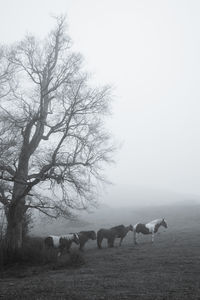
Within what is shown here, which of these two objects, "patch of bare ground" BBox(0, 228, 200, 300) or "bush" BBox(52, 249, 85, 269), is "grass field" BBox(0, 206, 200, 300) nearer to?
"patch of bare ground" BBox(0, 228, 200, 300)

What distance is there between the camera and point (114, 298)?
34.7ft

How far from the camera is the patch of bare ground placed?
11109mm

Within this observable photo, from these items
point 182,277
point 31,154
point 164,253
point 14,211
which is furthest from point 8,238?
point 182,277

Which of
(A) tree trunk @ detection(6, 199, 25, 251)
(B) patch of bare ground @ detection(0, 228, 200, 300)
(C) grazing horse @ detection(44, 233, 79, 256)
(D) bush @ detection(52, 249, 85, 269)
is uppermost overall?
(A) tree trunk @ detection(6, 199, 25, 251)

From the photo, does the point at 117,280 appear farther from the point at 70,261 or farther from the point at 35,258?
the point at 35,258

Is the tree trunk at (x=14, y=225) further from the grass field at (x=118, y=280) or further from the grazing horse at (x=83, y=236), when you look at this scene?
the grazing horse at (x=83, y=236)

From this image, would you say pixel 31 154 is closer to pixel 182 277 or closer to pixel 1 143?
pixel 1 143

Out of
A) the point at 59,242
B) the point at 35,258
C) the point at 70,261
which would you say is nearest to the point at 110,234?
the point at 59,242

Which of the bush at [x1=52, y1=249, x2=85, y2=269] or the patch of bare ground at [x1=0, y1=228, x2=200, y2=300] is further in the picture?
the bush at [x1=52, y1=249, x2=85, y2=269]

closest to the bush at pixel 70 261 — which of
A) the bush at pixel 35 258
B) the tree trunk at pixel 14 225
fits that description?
the bush at pixel 35 258

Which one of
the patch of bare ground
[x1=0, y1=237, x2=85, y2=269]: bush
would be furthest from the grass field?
[x1=0, y1=237, x2=85, y2=269]: bush

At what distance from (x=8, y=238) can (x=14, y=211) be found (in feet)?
5.88

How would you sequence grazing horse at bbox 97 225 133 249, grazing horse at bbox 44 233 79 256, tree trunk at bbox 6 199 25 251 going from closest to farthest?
tree trunk at bbox 6 199 25 251, grazing horse at bbox 44 233 79 256, grazing horse at bbox 97 225 133 249

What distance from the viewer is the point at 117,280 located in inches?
530
